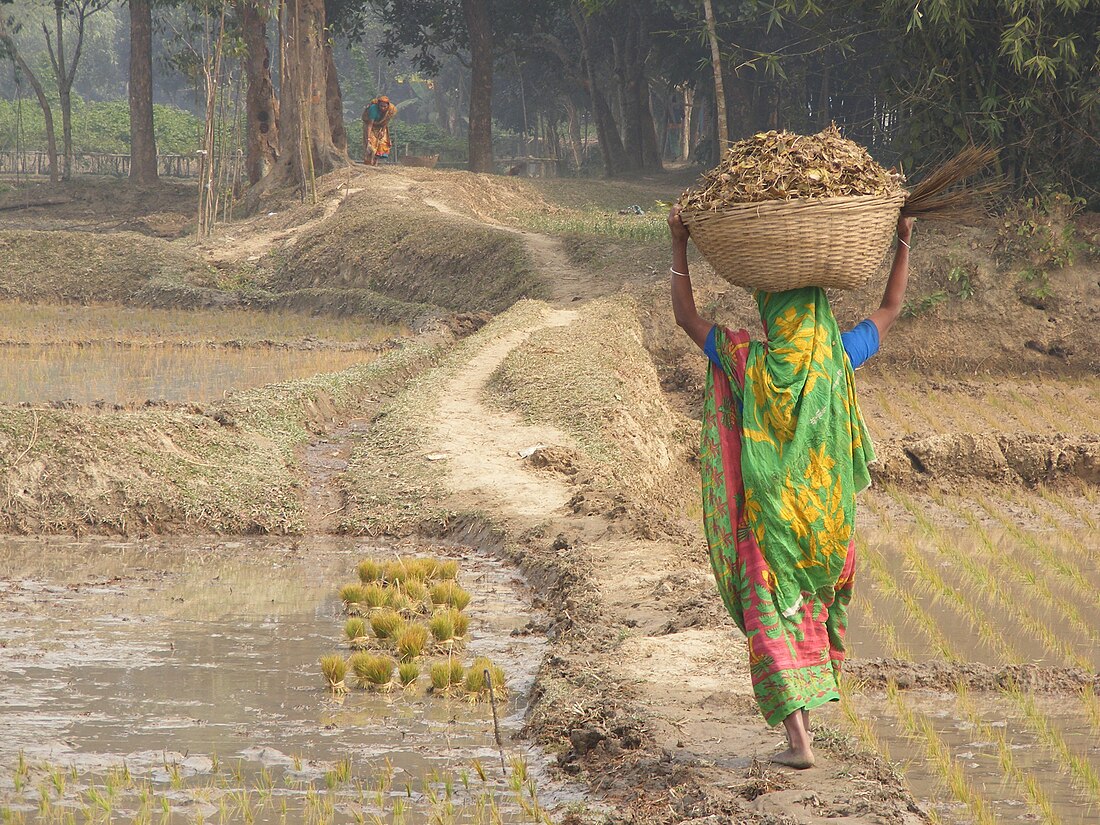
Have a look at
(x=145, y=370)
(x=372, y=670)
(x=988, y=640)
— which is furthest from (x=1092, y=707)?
(x=145, y=370)

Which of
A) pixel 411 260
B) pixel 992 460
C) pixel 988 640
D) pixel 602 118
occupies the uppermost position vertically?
pixel 602 118

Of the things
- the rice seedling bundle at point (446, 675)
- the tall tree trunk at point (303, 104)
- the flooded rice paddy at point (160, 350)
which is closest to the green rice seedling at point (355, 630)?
the rice seedling bundle at point (446, 675)

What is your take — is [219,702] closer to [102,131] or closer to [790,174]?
[790,174]

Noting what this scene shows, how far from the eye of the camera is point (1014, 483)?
342 inches

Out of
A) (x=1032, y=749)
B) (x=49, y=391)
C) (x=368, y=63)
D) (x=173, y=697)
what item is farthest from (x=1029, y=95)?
(x=368, y=63)

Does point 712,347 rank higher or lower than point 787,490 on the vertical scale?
higher

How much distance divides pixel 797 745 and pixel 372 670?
1746mm

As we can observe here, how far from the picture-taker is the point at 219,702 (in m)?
4.45

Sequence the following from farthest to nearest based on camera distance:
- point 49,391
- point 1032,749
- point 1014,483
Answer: point 49,391 < point 1014,483 < point 1032,749

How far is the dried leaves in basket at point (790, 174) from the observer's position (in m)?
3.35

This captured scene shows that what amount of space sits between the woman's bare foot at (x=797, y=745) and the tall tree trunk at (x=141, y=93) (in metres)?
25.6

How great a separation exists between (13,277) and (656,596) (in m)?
15.6

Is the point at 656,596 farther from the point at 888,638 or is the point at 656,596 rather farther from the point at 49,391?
the point at 49,391

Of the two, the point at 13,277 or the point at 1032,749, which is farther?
the point at 13,277
